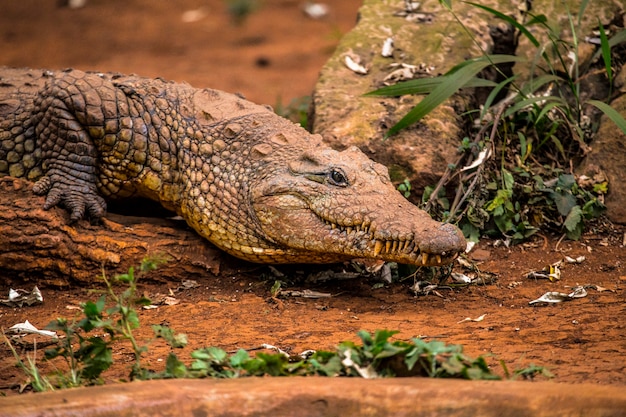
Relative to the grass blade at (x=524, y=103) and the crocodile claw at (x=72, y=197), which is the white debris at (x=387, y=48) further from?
the crocodile claw at (x=72, y=197)

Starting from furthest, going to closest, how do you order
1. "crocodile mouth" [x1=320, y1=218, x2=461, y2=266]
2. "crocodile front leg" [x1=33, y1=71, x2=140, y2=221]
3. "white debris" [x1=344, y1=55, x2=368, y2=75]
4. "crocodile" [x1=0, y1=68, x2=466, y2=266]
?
"white debris" [x1=344, y1=55, x2=368, y2=75], "crocodile front leg" [x1=33, y1=71, x2=140, y2=221], "crocodile" [x1=0, y1=68, x2=466, y2=266], "crocodile mouth" [x1=320, y1=218, x2=461, y2=266]

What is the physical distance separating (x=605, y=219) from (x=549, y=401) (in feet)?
10.4

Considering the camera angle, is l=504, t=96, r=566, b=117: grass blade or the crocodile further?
l=504, t=96, r=566, b=117: grass blade

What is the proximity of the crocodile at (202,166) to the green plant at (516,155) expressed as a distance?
887mm

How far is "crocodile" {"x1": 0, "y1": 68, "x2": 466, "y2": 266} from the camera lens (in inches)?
193

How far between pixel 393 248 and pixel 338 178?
571 millimetres

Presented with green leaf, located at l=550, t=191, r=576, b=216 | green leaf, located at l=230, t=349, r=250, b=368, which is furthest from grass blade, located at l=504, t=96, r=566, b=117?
green leaf, located at l=230, t=349, r=250, b=368

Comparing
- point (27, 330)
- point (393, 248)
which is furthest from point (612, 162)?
point (27, 330)

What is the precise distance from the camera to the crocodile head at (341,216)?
4.59 metres

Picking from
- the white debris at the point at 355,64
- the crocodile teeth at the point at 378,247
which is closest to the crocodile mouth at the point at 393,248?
the crocodile teeth at the point at 378,247

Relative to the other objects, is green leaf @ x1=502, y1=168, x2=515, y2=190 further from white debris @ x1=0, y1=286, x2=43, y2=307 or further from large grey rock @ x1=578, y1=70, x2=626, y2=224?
white debris @ x1=0, y1=286, x2=43, y2=307

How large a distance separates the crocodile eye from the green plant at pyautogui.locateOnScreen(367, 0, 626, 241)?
93 cm

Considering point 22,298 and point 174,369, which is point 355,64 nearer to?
point 22,298

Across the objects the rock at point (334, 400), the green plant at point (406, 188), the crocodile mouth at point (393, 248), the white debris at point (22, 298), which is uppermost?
the rock at point (334, 400)
